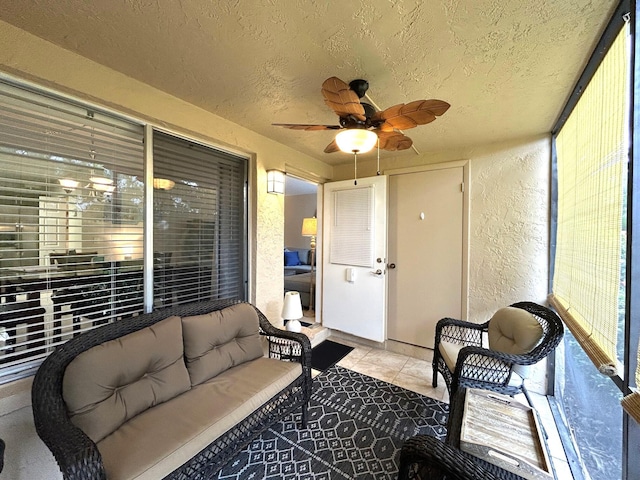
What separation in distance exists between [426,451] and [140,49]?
2.31 meters

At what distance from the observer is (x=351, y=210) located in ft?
10.9

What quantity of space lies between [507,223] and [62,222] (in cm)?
354

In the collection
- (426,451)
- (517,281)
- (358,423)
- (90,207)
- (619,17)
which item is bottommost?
(358,423)

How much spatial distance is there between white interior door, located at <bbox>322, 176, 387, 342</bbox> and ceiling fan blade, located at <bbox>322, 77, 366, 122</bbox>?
1719 mm

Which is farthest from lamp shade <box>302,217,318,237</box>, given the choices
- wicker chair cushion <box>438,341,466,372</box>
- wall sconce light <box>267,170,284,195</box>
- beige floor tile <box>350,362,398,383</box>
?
wicker chair cushion <box>438,341,466,372</box>

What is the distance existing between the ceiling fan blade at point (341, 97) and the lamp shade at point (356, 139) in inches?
3.8

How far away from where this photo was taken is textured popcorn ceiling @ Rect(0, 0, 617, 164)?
1157 mm

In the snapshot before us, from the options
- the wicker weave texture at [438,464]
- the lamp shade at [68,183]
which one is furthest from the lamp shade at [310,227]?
the wicker weave texture at [438,464]

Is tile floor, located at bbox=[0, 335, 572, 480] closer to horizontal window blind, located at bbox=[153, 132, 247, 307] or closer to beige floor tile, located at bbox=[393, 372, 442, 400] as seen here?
beige floor tile, located at bbox=[393, 372, 442, 400]

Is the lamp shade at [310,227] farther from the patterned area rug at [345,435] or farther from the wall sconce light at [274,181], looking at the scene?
the patterned area rug at [345,435]

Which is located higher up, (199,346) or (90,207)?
(90,207)

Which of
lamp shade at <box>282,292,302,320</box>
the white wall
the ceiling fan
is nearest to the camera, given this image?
the ceiling fan

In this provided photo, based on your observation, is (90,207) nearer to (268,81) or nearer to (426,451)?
(268,81)

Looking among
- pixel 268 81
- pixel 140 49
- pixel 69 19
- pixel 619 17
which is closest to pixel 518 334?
pixel 619 17
